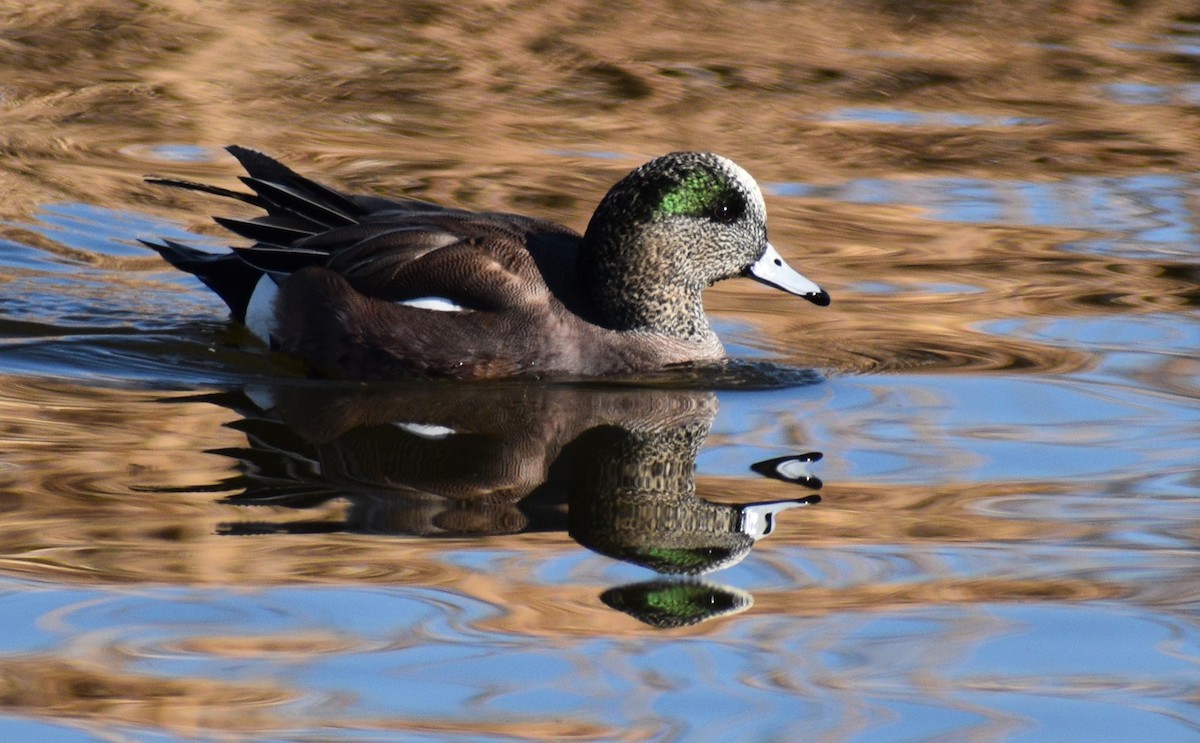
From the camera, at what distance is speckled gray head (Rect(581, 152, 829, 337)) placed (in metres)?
6.31

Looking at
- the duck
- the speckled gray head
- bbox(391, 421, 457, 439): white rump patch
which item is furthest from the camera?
the speckled gray head

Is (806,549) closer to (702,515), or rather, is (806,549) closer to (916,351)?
(702,515)

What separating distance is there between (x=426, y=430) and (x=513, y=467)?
505 millimetres

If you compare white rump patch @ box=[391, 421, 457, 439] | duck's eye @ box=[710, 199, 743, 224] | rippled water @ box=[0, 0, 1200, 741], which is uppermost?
duck's eye @ box=[710, 199, 743, 224]

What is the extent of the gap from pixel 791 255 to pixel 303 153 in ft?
8.91

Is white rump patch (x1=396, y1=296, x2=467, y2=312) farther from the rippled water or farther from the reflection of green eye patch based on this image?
the reflection of green eye patch

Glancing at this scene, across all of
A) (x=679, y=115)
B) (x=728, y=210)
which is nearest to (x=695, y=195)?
(x=728, y=210)

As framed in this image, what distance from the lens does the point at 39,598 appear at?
377 centimetres

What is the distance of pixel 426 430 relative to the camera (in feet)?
17.4

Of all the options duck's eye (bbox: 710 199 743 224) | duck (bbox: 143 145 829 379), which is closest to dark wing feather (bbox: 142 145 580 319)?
duck (bbox: 143 145 829 379)

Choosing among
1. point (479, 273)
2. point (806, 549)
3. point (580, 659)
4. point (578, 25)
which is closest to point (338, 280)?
point (479, 273)

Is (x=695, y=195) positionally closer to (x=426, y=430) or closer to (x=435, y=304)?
(x=435, y=304)

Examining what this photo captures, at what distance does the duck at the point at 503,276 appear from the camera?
6.06 m

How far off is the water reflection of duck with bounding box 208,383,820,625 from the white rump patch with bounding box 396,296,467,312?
27 centimetres
